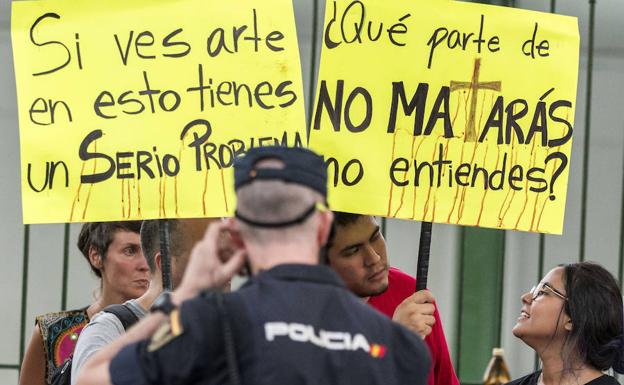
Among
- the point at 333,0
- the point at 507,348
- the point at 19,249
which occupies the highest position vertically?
the point at 333,0

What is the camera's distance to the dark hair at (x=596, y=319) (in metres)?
Result: 4.28

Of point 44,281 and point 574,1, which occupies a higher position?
point 574,1

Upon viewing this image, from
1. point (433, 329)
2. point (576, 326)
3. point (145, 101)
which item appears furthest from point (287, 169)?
point (576, 326)

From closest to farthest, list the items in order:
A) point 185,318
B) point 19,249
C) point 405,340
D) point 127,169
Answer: point 185,318 < point 405,340 < point 127,169 < point 19,249

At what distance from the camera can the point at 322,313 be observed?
2.46 metres

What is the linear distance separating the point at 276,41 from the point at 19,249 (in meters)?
3.09

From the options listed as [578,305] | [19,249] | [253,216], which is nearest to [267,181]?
[253,216]

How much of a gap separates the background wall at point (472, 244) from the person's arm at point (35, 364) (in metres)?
1.22

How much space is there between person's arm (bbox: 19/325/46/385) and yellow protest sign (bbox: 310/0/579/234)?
1753mm

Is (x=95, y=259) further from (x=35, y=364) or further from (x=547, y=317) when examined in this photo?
(x=547, y=317)

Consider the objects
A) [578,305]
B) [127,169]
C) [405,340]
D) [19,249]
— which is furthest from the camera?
[19,249]

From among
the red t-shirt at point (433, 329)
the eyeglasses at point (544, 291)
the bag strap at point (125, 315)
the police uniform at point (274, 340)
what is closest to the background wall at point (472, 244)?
the eyeglasses at point (544, 291)

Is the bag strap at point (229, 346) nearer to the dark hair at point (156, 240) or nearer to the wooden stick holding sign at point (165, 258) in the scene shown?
the wooden stick holding sign at point (165, 258)

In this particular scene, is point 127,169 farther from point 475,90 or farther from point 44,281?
point 44,281
